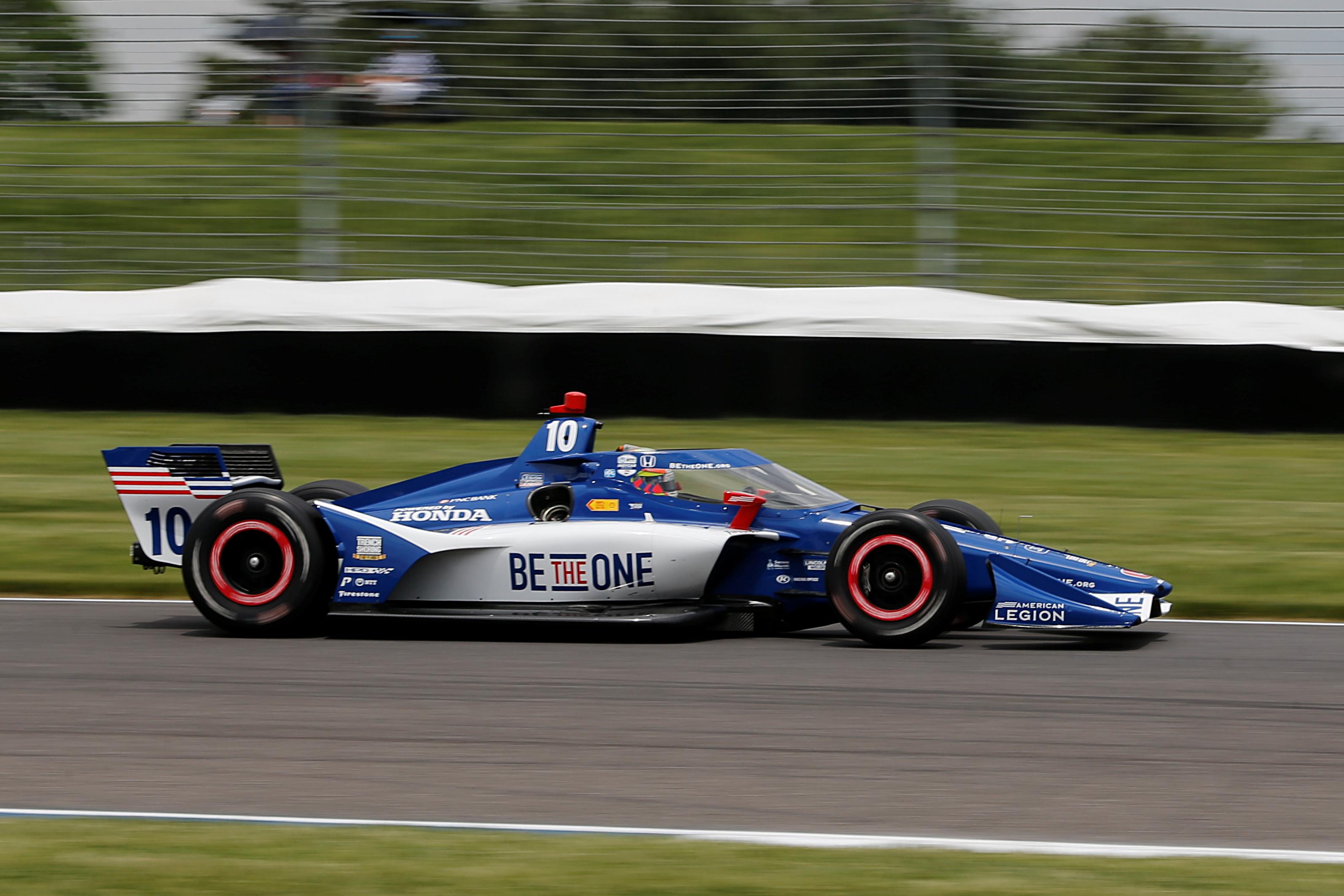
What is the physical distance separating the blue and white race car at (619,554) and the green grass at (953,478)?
165 centimetres

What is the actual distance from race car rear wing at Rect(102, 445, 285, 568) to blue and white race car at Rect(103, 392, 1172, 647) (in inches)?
0.7

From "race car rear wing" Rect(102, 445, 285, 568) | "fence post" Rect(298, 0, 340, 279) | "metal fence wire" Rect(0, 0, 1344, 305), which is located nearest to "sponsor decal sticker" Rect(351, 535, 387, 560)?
"race car rear wing" Rect(102, 445, 285, 568)

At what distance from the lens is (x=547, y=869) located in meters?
4.00

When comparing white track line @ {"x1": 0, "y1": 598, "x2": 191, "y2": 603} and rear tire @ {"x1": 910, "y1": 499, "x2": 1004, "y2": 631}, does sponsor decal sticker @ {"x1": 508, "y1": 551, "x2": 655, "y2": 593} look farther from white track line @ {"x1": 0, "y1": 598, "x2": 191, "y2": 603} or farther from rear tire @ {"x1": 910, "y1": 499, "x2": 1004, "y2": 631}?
white track line @ {"x1": 0, "y1": 598, "x2": 191, "y2": 603}

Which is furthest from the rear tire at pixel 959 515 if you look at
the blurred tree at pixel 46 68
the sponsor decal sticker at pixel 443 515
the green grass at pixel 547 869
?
the blurred tree at pixel 46 68

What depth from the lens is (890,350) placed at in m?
12.7

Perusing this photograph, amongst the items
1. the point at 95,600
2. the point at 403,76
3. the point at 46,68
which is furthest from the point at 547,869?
the point at 46,68

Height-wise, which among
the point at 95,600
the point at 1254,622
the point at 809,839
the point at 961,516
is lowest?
the point at 809,839

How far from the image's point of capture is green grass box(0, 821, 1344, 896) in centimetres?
382

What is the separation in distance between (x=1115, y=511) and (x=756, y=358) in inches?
127

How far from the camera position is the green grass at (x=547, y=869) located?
3820mm

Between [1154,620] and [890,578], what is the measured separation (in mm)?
1854

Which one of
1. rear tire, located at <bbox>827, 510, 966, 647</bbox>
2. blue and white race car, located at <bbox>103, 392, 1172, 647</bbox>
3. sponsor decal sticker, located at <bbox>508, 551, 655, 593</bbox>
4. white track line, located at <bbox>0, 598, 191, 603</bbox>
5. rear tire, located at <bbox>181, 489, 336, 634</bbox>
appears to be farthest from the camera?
white track line, located at <bbox>0, 598, 191, 603</bbox>

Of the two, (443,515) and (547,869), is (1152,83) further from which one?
(547,869)
